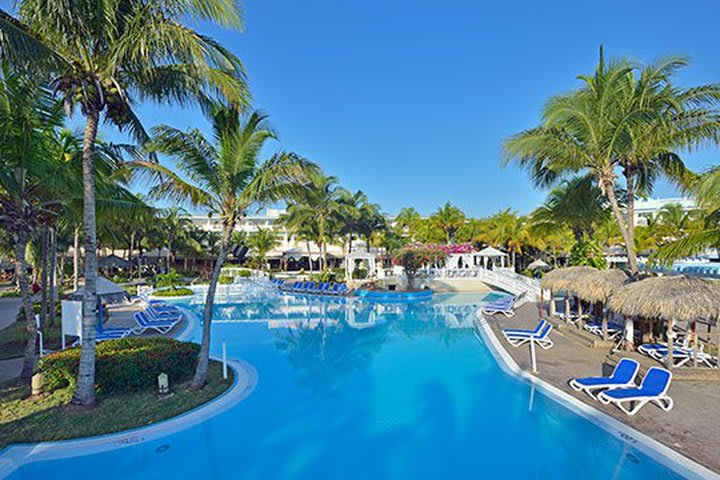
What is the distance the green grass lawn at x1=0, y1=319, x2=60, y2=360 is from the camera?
10.2 meters

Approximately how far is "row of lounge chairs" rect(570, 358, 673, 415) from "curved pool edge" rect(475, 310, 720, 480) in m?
0.37

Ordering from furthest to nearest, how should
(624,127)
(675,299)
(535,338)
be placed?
(535,338) < (624,127) < (675,299)

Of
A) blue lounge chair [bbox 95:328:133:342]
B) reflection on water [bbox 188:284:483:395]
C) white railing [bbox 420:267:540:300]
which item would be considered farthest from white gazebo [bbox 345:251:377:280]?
blue lounge chair [bbox 95:328:133:342]

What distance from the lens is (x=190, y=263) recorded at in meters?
48.2

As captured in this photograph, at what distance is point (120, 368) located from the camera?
→ 281 inches

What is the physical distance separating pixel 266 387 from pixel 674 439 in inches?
291

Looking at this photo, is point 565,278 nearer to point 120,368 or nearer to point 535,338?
point 535,338

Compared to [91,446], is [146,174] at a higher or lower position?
higher

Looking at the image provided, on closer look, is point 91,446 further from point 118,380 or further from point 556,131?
point 556,131

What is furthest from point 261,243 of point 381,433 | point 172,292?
point 381,433

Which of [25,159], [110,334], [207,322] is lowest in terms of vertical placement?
[110,334]

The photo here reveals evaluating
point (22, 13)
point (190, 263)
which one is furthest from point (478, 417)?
point (190, 263)

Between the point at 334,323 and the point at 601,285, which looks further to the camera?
the point at 334,323

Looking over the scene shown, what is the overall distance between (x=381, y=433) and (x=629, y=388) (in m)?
4.68
